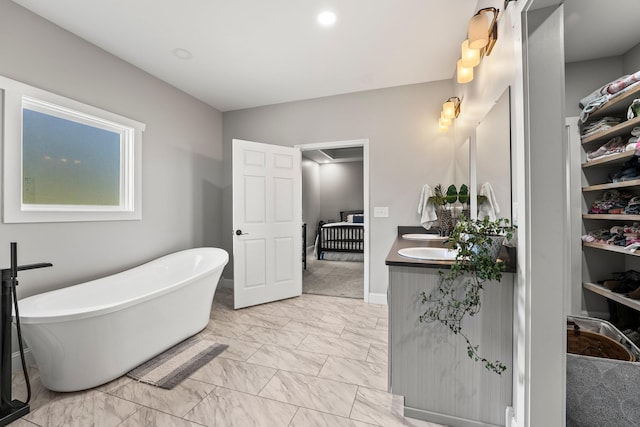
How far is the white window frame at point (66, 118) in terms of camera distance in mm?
1830

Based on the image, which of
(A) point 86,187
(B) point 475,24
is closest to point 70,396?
(A) point 86,187

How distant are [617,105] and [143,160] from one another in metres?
4.17

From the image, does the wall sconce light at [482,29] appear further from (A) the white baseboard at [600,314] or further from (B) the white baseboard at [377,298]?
(B) the white baseboard at [377,298]

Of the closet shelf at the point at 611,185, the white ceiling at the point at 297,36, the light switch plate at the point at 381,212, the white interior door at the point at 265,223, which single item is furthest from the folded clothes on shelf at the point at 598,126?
the white interior door at the point at 265,223

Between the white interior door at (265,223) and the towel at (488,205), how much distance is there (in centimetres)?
220

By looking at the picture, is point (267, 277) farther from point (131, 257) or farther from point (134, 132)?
point (134, 132)

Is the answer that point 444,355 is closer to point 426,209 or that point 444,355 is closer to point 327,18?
point 426,209

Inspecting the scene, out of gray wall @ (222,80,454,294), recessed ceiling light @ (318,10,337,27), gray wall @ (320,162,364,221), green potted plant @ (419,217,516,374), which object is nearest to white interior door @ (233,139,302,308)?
gray wall @ (222,80,454,294)

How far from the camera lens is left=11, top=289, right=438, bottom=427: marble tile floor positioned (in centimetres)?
143

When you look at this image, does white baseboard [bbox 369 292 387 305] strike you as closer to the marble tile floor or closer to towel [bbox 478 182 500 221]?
the marble tile floor

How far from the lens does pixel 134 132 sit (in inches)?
106

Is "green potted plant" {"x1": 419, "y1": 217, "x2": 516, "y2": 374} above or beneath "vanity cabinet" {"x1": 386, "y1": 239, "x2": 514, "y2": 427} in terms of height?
above

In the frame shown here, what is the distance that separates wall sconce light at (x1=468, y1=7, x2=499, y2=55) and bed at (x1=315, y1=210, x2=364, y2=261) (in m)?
4.53

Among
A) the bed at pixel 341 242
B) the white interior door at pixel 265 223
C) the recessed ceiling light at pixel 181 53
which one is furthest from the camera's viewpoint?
the bed at pixel 341 242
